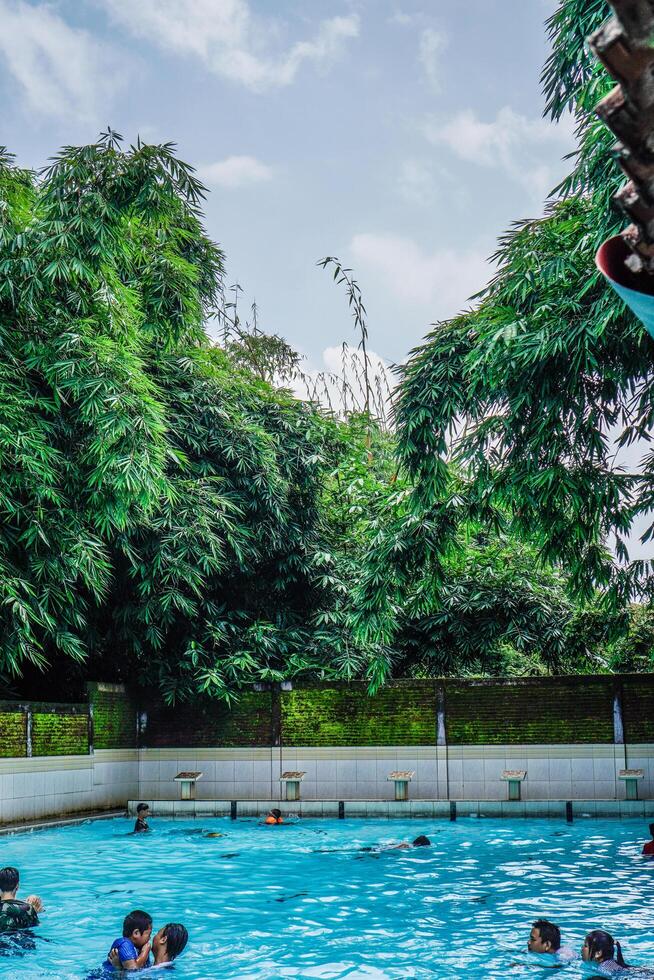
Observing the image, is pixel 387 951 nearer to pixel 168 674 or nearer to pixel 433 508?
pixel 433 508

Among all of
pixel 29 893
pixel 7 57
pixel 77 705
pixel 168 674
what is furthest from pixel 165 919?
pixel 7 57

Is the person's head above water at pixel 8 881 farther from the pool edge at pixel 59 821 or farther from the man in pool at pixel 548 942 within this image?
the pool edge at pixel 59 821

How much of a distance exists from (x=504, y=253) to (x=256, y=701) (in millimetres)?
9451

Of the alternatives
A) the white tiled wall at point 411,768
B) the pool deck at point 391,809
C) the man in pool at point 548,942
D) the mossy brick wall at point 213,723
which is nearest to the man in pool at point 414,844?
the pool deck at point 391,809

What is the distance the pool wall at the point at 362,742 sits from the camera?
49.9ft

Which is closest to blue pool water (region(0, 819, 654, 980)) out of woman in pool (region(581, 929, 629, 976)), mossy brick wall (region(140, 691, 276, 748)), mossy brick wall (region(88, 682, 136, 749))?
woman in pool (region(581, 929, 629, 976))

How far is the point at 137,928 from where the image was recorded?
632cm

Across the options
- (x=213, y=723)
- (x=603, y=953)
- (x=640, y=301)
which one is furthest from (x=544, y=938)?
(x=213, y=723)

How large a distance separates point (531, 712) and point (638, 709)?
5.87ft

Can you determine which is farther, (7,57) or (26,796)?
(7,57)

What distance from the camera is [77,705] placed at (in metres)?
15.3

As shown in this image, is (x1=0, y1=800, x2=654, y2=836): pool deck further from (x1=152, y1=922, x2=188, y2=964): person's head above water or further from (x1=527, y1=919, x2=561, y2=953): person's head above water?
(x1=527, y1=919, x2=561, y2=953): person's head above water

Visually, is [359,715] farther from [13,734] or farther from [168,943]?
[168,943]

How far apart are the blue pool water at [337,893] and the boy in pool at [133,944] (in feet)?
0.58
